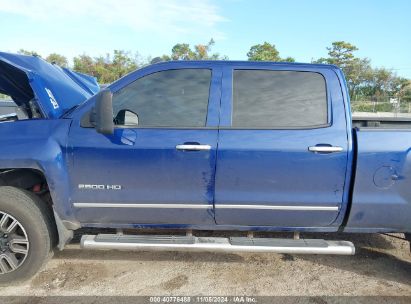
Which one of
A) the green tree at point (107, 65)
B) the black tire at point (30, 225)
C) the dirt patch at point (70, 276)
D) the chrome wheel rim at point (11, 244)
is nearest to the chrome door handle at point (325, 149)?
the dirt patch at point (70, 276)

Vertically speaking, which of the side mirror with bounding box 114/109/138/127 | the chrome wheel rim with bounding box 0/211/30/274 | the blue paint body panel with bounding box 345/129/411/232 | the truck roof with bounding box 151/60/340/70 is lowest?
the chrome wheel rim with bounding box 0/211/30/274

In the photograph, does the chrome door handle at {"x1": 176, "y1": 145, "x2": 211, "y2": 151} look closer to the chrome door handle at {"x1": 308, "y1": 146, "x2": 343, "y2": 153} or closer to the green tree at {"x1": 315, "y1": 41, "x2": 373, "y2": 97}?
the chrome door handle at {"x1": 308, "y1": 146, "x2": 343, "y2": 153}

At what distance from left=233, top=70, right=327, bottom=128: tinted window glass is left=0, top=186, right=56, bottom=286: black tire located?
1837 mm

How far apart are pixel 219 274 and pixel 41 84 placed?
2.43m

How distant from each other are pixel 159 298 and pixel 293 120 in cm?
187

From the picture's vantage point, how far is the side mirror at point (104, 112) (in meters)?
2.81

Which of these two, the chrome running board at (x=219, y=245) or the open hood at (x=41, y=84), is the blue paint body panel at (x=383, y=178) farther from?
the open hood at (x=41, y=84)

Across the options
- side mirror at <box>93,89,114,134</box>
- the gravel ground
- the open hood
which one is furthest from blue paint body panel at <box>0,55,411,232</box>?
the gravel ground

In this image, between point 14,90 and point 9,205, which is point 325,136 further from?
point 14,90

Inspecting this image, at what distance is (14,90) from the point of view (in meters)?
4.03

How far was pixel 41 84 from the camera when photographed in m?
3.32

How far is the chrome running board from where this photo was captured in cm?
299

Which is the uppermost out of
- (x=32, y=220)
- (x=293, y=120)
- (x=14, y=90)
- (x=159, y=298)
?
(x=14, y=90)

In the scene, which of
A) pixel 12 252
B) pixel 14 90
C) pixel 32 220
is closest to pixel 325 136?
pixel 32 220
